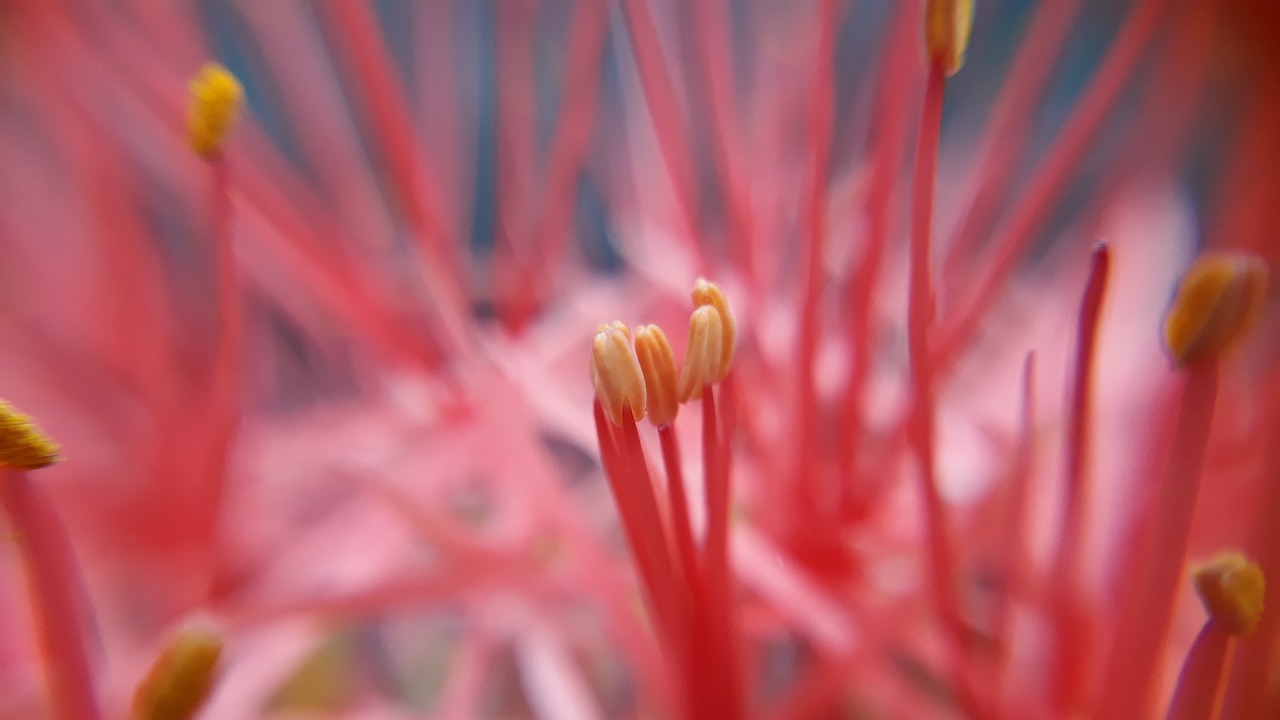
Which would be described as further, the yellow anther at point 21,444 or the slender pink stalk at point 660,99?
the slender pink stalk at point 660,99

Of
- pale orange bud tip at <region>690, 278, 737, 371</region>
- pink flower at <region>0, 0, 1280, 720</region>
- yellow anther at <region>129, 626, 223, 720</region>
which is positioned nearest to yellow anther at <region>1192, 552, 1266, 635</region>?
pink flower at <region>0, 0, 1280, 720</region>

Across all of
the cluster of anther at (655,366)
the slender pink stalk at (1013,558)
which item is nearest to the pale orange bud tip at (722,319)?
the cluster of anther at (655,366)

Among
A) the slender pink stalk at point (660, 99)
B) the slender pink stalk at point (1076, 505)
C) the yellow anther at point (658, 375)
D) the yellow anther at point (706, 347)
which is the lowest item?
the yellow anther at point (658, 375)

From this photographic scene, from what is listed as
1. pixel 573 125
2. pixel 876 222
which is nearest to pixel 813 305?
pixel 876 222

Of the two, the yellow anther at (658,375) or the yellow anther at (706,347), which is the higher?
the yellow anther at (706,347)

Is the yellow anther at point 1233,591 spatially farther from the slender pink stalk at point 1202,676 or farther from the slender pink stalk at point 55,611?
the slender pink stalk at point 55,611
